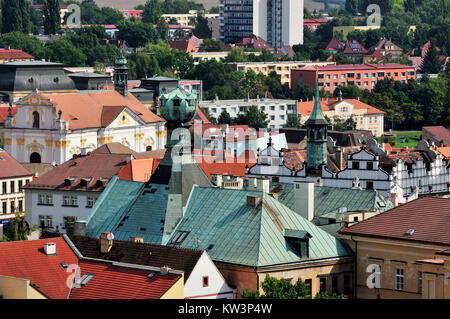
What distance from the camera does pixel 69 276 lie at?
5644 centimetres

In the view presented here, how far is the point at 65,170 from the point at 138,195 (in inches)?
1280

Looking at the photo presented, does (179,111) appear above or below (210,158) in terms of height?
above

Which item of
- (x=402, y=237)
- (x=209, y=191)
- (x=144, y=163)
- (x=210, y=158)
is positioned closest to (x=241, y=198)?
(x=209, y=191)

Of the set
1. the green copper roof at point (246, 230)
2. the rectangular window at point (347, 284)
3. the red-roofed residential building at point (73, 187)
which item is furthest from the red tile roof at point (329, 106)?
the rectangular window at point (347, 284)

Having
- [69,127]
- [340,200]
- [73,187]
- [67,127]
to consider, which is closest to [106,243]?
[340,200]

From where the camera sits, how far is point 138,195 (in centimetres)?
6397

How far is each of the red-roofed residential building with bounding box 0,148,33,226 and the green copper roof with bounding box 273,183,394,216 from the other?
3725 cm

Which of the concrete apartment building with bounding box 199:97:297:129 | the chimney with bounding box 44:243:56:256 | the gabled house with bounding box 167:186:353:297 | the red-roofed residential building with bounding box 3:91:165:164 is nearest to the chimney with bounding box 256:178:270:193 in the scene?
the gabled house with bounding box 167:186:353:297

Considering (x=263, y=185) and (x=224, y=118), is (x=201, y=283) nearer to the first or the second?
(x=263, y=185)

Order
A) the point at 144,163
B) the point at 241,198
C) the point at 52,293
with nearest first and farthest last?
1. the point at 52,293
2. the point at 241,198
3. the point at 144,163

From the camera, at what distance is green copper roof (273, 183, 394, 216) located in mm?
66062

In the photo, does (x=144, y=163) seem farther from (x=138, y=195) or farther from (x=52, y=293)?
(x=52, y=293)

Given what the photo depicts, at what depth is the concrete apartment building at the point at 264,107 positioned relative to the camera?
179m

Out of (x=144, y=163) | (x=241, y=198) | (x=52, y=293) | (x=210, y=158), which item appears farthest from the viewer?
(x=210, y=158)
